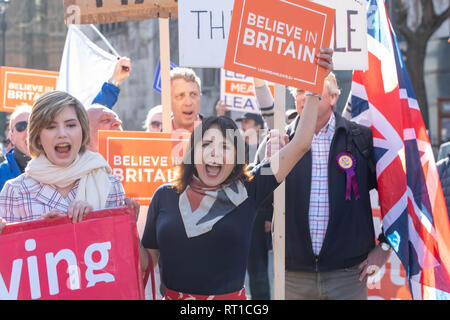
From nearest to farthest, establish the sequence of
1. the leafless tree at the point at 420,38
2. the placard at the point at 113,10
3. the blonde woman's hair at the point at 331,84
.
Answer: the blonde woman's hair at the point at 331,84, the placard at the point at 113,10, the leafless tree at the point at 420,38

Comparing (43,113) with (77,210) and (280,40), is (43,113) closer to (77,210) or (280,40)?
(77,210)

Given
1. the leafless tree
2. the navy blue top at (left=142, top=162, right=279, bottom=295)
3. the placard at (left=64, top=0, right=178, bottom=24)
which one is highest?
the leafless tree

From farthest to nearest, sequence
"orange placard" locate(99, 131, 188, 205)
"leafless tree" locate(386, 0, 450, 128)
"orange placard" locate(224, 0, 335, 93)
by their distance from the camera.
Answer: "leafless tree" locate(386, 0, 450, 128) < "orange placard" locate(99, 131, 188, 205) < "orange placard" locate(224, 0, 335, 93)

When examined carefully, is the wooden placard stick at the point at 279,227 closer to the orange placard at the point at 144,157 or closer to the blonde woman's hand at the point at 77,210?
the orange placard at the point at 144,157

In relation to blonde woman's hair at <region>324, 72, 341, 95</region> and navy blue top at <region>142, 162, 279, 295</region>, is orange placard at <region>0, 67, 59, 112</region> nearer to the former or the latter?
blonde woman's hair at <region>324, 72, 341, 95</region>

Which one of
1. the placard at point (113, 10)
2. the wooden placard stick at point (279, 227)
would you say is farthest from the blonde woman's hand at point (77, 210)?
the placard at point (113, 10)

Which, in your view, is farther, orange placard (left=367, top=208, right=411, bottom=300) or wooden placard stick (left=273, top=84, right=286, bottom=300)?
orange placard (left=367, top=208, right=411, bottom=300)

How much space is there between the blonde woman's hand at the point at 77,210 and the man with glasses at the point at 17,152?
127 centimetres

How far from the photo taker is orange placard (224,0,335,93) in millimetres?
3098

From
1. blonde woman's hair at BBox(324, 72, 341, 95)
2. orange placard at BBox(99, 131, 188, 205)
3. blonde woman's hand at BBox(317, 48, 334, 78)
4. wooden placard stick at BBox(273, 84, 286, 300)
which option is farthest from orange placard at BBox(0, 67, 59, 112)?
blonde woman's hand at BBox(317, 48, 334, 78)

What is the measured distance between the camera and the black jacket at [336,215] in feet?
11.4

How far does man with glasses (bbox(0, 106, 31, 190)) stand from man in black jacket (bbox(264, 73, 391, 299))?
5.70ft

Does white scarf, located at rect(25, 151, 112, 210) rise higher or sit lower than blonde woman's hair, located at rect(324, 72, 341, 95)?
lower

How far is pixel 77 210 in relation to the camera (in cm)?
269
